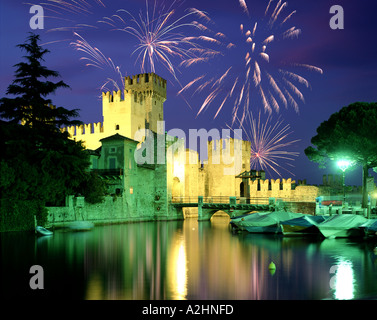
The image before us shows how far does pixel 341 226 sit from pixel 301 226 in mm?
2589

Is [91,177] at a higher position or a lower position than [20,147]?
lower

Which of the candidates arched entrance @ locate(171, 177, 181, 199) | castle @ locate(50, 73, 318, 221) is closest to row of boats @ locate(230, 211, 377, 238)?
castle @ locate(50, 73, 318, 221)

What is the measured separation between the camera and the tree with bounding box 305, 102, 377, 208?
3106 centimetres

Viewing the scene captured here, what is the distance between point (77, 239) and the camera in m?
21.5

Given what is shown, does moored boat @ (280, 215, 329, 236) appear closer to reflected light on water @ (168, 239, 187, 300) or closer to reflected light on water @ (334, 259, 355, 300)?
reflected light on water @ (168, 239, 187, 300)

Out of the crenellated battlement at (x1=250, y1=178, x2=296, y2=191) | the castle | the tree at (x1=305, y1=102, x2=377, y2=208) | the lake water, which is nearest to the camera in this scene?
the lake water

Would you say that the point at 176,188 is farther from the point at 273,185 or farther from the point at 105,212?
the point at 105,212

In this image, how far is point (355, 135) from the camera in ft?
103

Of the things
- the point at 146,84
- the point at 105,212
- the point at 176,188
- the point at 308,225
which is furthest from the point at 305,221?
the point at 146,84

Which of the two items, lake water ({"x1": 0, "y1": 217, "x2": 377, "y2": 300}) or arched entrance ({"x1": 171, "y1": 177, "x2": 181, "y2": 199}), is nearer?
lake water ({"x1": 0, "y1": 217, "x2": 377, "y2": 300})
